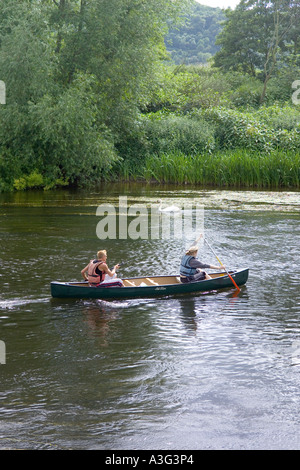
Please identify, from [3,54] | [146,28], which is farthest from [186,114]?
[3,54]

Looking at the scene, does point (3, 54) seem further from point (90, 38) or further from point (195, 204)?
point (195, 204)

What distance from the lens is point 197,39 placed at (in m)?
93.8

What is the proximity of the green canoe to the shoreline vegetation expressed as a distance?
14.9 m

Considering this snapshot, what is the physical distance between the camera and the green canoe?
10992 millimetres

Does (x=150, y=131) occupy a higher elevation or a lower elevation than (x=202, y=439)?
higher

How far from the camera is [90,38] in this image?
91.7ft

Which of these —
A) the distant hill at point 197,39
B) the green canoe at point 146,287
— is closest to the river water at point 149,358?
the green canoe at point 146,287

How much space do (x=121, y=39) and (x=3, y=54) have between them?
5.81 meters

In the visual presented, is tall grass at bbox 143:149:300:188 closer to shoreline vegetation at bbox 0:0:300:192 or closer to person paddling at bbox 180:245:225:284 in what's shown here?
shoreline vegetation at bbox 0:0:300:192

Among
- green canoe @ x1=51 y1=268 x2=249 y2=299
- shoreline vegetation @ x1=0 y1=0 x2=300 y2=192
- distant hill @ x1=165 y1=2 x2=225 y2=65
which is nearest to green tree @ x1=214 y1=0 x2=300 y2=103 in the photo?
shoreline vegetation @ x1=0 y1=0 x2=300 y2=192

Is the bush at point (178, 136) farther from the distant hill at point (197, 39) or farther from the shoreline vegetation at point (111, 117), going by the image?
the distant hill at point (197, 39)

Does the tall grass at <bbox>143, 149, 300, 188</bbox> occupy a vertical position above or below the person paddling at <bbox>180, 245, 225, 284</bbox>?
above

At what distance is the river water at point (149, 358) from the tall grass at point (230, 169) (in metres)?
13.9

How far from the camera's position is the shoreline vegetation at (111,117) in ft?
85.0
